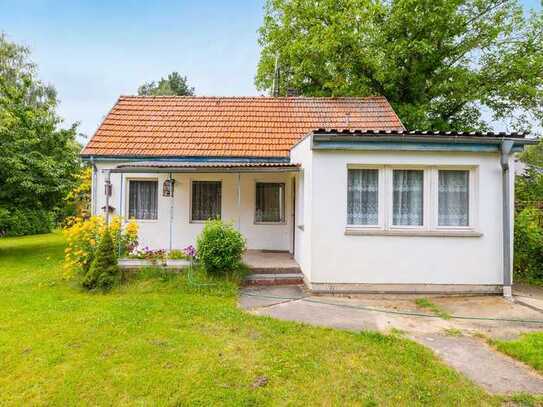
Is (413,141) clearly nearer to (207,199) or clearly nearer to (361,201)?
(361,201)

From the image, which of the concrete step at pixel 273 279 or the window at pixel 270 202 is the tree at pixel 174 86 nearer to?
the window at pixel 270 202

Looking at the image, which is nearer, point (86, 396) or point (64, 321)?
point (86, 396)

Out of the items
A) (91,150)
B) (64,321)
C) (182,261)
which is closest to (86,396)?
(64,321)

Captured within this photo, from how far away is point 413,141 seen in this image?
7301 mm

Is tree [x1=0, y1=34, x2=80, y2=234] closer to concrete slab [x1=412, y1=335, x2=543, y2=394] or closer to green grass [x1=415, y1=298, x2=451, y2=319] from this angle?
green grass [x1=415, y1=298, x2=451, y2=319]

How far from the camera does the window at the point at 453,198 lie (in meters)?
7.62

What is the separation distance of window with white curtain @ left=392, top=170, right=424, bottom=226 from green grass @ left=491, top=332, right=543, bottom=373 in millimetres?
3105

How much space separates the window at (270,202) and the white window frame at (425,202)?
13.1 ft

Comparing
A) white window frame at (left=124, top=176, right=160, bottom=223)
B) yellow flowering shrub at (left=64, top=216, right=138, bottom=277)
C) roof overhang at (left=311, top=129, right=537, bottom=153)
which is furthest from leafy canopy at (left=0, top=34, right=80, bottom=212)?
roof overhang at (left=311, top=129, right=537, bottom=153)

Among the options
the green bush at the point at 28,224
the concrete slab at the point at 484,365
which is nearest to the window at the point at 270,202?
the concrete slab at the point at 484,365

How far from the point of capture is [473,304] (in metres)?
6.88

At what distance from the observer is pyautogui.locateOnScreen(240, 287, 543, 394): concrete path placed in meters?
3.98

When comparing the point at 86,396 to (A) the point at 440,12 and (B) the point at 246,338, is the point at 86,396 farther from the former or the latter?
(A) the point at 440,12

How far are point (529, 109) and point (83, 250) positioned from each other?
21.1 m
